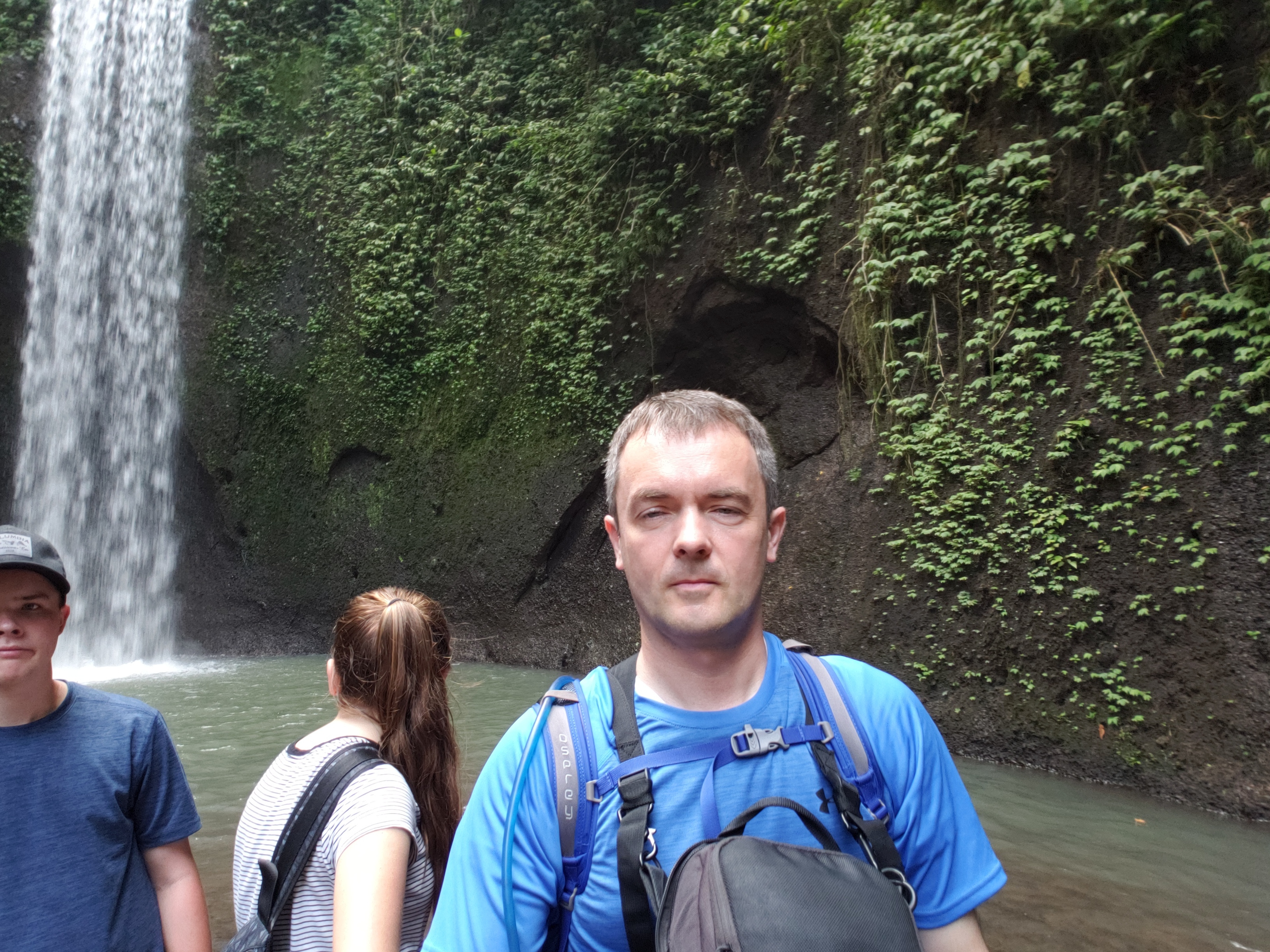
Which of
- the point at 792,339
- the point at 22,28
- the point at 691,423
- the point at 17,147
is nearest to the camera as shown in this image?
the point at 691,423

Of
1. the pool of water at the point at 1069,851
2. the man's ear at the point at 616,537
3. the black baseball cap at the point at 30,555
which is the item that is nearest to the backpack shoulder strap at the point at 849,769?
the man's ear at the point at 616,537

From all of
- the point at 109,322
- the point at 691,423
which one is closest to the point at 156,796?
the point at 691,423

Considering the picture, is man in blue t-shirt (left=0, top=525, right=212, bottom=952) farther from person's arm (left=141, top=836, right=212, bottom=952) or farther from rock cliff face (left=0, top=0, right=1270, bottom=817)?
rock cliff face (left=0, top=0, right=1270, bottom=817)

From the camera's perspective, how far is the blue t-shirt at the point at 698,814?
1312 mm

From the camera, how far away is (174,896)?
1.99 metres

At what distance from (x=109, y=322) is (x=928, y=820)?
15091 mm

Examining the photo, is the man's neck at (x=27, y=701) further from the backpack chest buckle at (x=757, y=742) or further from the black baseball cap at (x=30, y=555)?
the backpack chest buckle at (x=757, y=742)

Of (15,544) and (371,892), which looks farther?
(15,544)

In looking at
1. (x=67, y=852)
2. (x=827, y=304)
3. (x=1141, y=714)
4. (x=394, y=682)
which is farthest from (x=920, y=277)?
(x=67, y=852)

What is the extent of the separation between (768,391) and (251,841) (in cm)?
804

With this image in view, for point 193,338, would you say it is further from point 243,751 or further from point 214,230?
point 243,751

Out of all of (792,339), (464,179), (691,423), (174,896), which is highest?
(464,179)

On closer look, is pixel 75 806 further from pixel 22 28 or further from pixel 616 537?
pixel 22 28

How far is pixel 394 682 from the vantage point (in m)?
2.04
